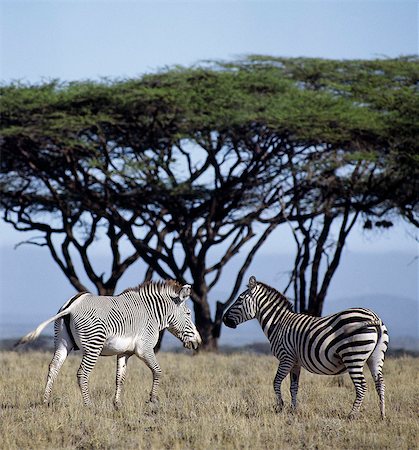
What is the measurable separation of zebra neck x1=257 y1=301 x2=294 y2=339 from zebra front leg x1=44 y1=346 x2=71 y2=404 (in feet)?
8.14

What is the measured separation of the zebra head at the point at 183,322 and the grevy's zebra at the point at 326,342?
3.32 feet

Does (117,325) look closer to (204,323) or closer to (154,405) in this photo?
(154,405)

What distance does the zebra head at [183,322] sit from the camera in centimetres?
1291

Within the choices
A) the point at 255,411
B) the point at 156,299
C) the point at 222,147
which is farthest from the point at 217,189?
the point at 255,411

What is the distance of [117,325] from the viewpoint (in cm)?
1208

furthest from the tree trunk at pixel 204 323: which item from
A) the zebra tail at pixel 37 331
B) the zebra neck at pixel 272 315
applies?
the zebra tail at pixel 37 331

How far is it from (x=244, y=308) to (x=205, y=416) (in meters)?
1.94

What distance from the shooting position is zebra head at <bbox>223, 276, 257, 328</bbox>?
12.5 meters

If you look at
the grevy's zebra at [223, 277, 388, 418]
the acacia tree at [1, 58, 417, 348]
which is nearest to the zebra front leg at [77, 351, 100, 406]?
the grevy's zebra at [223, 277, 388, 418]

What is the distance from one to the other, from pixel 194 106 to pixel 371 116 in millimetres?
4499

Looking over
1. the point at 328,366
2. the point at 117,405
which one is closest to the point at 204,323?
the point at 117,405

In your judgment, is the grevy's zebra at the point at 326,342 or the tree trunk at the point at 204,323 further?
the tree trunk at the point at 204,323

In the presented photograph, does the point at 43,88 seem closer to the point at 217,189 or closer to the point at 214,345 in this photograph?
the point at 217,189

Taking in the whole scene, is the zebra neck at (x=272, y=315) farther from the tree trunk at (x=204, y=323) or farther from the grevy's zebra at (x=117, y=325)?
the tree trunk at (x=204, y=323)
